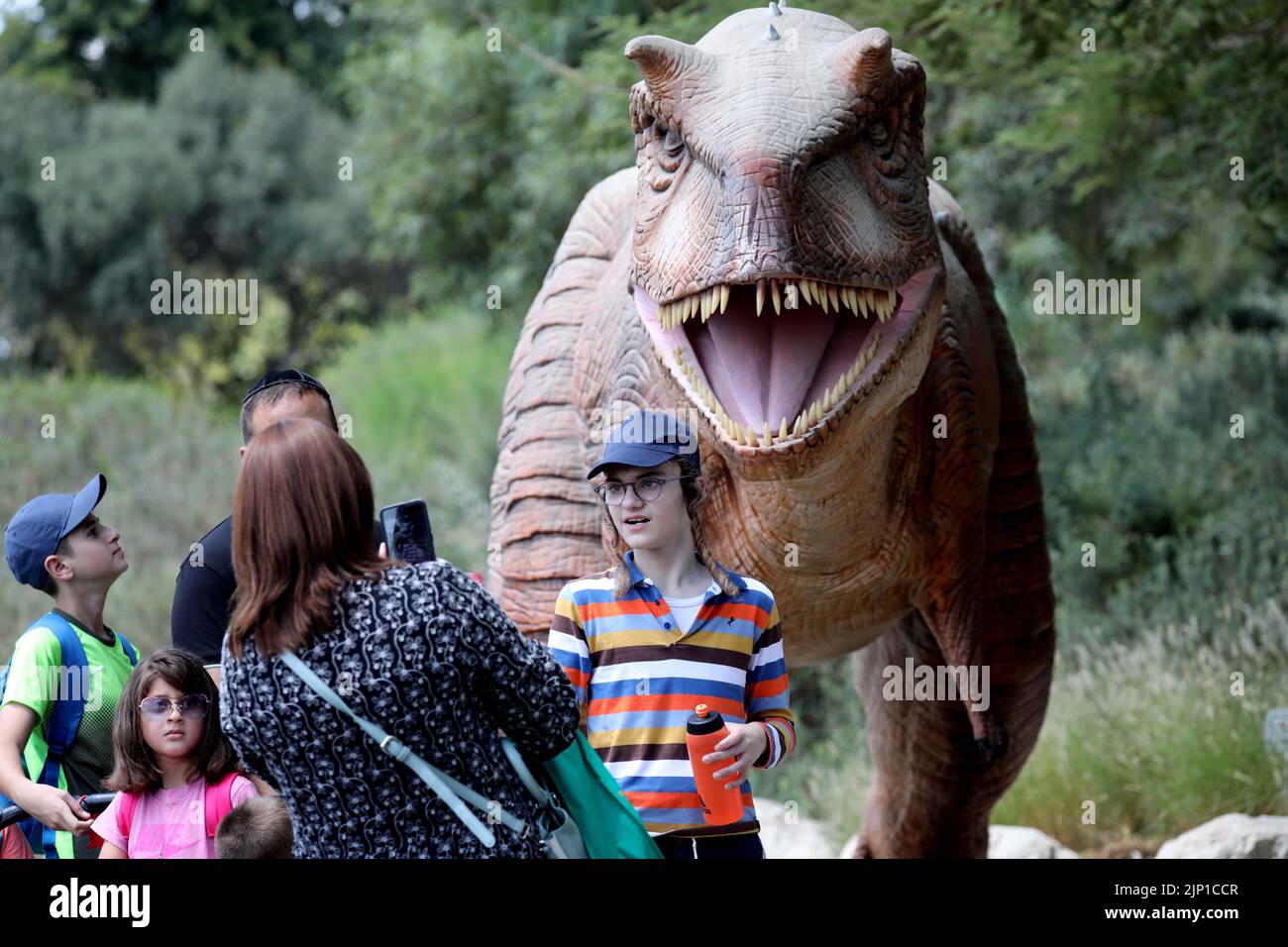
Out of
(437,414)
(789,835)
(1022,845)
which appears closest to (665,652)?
(1022,845)

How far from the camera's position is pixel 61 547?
353cm

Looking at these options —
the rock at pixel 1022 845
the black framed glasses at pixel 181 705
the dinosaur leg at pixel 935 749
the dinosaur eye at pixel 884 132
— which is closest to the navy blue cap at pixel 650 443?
the dinosaur eye at pixel 884 132

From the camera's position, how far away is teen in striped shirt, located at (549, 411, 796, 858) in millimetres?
3031

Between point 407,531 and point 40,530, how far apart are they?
929mm

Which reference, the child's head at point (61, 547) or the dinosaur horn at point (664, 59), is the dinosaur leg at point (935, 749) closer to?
the dinosaur horn at point (664, 59)

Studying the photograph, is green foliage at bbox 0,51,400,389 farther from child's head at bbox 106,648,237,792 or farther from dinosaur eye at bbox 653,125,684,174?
child's head at bbox 106,648,237,792

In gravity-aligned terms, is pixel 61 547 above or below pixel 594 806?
above

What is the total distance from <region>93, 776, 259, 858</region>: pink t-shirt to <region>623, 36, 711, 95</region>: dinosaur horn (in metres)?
1.64

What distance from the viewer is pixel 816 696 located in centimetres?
979

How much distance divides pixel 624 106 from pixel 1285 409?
4.94 m

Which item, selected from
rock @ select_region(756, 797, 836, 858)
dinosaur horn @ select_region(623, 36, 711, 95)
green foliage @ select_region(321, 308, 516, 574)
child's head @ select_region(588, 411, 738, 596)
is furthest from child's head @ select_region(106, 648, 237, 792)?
green foliage @ select_region(321, 308, 516, 574)

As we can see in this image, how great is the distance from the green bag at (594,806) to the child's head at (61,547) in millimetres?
1305

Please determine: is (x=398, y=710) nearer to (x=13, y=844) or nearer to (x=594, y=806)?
(x=594, y=806)
